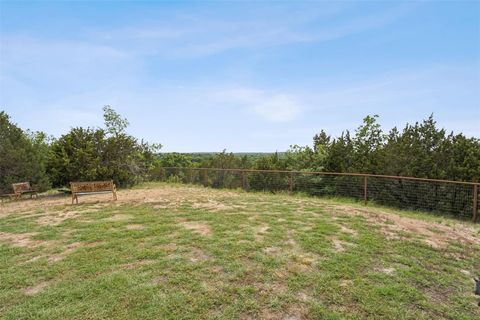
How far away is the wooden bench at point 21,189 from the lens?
9812 mm

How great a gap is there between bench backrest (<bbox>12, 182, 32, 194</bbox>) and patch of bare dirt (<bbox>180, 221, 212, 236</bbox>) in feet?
25.4

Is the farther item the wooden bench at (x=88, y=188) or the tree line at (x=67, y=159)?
the tree line at (x=67, y=159)

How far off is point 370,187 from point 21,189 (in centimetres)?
1206

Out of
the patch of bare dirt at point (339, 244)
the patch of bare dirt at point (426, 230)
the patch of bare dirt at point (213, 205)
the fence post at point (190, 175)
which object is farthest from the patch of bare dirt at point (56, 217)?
the fence post at point (190, 175)

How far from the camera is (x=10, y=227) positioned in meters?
5.63

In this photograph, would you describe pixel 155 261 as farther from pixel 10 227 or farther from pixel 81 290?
pixel 10 227

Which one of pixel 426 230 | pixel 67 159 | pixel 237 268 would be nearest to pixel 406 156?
pixel 426 230

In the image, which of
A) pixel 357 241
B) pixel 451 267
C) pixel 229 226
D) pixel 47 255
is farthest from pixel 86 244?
pixel 451 267

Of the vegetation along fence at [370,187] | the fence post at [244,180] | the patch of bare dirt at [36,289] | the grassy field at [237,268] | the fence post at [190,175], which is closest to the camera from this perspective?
the grassy field at [237,268]

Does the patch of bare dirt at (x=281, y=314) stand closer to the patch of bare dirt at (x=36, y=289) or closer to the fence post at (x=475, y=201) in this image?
the patch of bare dirt at (x=36, y=289)

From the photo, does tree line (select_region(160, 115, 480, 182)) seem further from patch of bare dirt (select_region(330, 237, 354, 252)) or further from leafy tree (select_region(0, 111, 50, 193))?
leafy tree (select_region(0, 111, 50, 193))

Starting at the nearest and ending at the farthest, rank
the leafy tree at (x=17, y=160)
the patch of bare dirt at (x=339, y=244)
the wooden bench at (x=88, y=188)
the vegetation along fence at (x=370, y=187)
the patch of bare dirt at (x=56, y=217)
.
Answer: the patch of bare dirt at (x=339, y=244), the patch of bare dirt at (x=56, y=217), the vegetation along fence at (x=370, y=187), the wooden bench at (x=88, y=188), the leafy tree at (x=17, y=160)

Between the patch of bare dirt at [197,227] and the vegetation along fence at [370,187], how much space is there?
5.62 metres

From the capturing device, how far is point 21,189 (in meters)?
10.2
